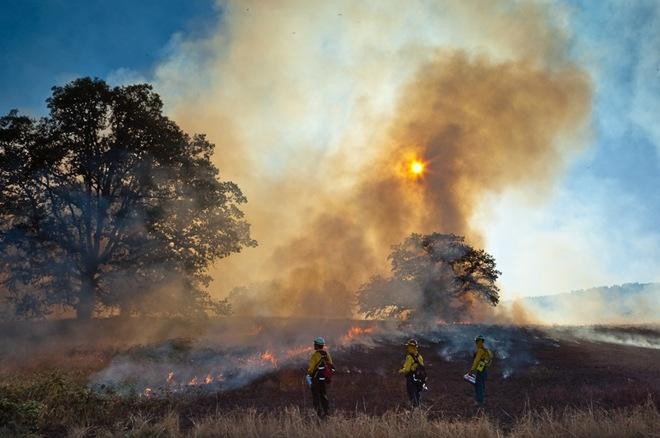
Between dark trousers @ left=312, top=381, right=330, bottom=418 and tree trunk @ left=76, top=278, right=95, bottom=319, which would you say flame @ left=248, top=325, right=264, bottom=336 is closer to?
tree trunk @ left=76, top=278, right=95, bottom=319

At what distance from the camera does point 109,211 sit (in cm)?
2825

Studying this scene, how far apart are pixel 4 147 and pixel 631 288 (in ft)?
621

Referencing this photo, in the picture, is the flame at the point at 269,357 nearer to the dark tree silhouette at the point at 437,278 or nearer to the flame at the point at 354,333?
the flame at the point at 354,333

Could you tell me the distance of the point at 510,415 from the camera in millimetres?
14320

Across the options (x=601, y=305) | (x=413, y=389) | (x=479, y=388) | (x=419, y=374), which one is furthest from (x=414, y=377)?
(x=601, y=305)

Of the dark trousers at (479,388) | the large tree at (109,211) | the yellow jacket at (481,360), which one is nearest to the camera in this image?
the dark trousers at (479,388)

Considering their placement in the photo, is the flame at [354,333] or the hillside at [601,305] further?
the hillside at [601,305]

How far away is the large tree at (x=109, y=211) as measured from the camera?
26.1m

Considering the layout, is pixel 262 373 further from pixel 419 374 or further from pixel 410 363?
pixel 419 374

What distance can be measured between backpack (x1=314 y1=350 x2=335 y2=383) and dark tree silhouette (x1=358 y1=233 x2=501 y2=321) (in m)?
30.6

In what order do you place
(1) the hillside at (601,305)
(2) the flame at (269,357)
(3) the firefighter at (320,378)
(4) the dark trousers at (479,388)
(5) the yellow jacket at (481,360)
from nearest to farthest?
(3) the firefighter at (320,378) → (4) the dark trousers at (479,388) → (5) the yellow jacket at (481,360) → (2) the flame at (269,357) → (1) the hillside at (601,305)

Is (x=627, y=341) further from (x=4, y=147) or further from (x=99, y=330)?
(x=4, y=147)

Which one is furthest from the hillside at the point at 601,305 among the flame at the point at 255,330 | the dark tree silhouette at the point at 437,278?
the flame at the point at 255,330

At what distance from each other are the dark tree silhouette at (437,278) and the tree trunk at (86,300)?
979 inches
